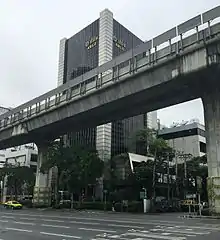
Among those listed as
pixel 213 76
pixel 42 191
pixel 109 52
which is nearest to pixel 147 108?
pixel 213 76

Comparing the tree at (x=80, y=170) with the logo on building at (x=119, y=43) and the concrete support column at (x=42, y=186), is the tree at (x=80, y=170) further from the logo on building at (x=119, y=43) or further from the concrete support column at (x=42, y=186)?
the logo on building at (x=119, y=43)

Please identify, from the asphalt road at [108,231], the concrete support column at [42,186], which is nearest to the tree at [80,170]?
the concrete support column at [42,186]

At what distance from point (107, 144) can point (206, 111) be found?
41485 mm

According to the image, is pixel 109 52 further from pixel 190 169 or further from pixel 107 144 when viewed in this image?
pixel 190 169

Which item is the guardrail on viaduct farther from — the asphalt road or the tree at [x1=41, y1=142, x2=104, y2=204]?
the asphalt road

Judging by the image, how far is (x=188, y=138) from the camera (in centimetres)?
8200

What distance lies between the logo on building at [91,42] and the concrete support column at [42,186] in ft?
108

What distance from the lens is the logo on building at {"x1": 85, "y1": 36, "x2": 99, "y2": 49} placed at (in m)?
75.9

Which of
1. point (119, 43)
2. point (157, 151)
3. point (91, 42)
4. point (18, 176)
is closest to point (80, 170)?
point (157, 151)

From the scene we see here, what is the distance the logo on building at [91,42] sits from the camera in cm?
7588

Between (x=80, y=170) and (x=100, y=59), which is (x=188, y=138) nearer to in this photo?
(x=100, y=59)

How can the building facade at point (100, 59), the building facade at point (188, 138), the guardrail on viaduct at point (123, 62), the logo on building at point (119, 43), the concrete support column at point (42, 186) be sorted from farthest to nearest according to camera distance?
1. the building facade at point (188, 138)
2. the logo on building at point (119, 43)
3. the building facade at point (100, 59)
4. the concrete support column at point (42, 186)
5. the guardrail on viaduct at point (123, 62)

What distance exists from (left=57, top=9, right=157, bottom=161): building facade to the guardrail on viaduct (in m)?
28.7

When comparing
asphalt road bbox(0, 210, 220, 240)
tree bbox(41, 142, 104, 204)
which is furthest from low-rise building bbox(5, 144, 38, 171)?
asphalt road bbox(0, 210, 220, 240)
